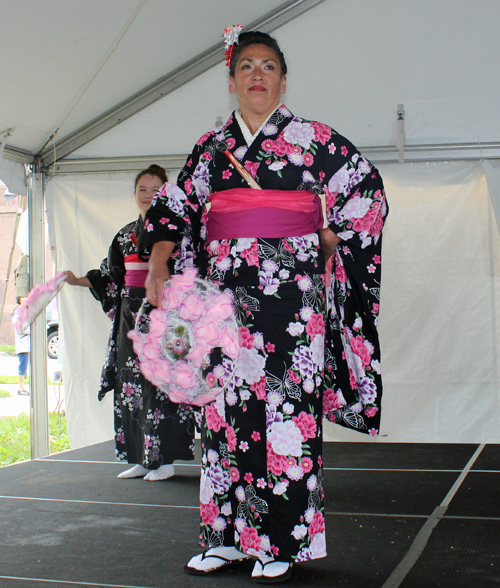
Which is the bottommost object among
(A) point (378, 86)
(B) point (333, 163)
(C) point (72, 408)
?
(C) point (72, 408)

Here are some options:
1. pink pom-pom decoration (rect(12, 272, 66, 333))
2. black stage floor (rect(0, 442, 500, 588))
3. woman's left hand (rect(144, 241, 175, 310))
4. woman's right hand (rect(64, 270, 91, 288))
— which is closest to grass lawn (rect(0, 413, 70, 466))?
black stage floor (rect(0, 442, 500, 588))

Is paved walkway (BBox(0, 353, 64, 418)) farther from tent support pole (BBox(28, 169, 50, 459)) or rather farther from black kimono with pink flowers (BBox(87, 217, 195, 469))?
black kimono with pink flowers (BBox(87, 217, 195, 469))

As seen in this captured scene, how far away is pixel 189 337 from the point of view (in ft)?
5.06

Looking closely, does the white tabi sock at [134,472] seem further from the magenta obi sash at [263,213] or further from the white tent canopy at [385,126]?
the magenta obi sash at [263,213]

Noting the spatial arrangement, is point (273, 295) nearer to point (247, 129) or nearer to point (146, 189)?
point (247, 129)

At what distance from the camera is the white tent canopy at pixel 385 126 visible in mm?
3211

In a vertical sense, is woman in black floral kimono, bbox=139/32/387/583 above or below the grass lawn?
above

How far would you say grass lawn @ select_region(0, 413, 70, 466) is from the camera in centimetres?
481

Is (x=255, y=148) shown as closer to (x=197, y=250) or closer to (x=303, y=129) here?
(x=303, y=129)

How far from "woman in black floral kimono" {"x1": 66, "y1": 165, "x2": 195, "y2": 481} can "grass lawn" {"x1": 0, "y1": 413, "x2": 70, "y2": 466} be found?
181cm

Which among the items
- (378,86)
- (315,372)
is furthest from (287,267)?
(378,86)

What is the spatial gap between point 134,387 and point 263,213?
1.63 meters

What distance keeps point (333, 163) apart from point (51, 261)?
8.80 feet

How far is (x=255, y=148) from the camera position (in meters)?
1.66
